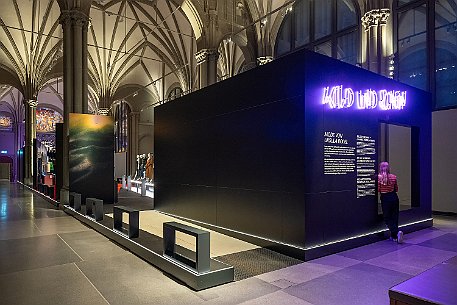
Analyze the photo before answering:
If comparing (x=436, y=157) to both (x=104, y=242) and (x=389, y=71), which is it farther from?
(x=104, y=242)

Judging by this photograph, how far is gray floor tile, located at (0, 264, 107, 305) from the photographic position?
12.5ft

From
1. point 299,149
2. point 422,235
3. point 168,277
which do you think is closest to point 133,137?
point 422,235

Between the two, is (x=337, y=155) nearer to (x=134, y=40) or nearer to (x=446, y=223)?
(x=446, y=223)

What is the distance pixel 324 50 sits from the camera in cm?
1592

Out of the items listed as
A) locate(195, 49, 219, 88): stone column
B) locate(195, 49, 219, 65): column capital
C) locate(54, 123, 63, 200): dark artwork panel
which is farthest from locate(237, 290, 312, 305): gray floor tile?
locate(195, 49, 219, 65): column capital

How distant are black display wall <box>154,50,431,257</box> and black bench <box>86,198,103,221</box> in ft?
7.40

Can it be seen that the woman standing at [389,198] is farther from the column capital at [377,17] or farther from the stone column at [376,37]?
the column capital at [377,17]

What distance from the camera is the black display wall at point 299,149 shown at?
5.68 m

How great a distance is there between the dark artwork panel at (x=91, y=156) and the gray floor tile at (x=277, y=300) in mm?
9435

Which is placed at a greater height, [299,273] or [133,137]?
[133,137]

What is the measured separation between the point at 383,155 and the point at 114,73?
22.0 meters

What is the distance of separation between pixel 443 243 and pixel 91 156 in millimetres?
10512

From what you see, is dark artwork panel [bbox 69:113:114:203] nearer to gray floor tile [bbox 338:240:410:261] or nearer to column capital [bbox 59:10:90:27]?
column capital [bbox 59:10:90:27]

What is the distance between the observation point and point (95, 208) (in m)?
8.38
